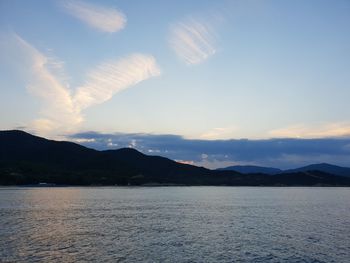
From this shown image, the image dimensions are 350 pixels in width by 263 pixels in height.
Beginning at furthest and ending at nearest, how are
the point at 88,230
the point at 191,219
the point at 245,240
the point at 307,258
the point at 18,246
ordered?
the point at 191,219
the point at 88,230
the point at 245,240
the point at 18,246
the point at 307,258

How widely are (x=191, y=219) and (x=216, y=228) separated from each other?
1685 centimetres

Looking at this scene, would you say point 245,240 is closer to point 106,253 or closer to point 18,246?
point 106,253

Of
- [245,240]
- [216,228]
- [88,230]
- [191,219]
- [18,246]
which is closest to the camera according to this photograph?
[18,246]

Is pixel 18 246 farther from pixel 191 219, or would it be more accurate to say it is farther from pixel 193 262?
pixel 191 219

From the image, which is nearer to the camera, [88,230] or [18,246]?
[18,246]

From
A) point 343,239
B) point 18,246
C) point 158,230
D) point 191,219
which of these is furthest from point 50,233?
point 343,239

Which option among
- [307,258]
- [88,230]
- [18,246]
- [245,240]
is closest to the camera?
[307,258]

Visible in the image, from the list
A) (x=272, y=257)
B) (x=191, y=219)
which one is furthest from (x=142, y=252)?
(x=191, y=219)

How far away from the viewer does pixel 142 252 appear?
5194 centimetres

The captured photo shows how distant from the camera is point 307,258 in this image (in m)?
49.8

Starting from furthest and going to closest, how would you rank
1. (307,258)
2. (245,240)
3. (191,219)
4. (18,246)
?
(191,219) → (245,240) → (18,246) → (307,258)

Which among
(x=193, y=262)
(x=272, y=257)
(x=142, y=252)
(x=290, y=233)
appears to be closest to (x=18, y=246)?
(x=142, y=252)

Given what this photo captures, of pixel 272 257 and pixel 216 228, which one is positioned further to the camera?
pixel 216 228

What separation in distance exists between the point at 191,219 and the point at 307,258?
4555cm
